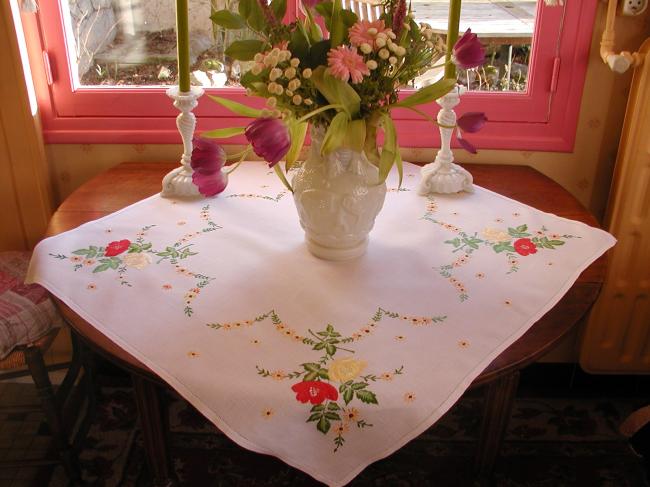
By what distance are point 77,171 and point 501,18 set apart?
1183mm

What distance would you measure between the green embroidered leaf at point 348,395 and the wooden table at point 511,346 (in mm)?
179

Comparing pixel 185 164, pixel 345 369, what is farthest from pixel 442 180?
pixel 345 369

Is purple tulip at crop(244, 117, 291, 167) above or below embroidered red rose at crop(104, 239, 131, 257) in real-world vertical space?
above

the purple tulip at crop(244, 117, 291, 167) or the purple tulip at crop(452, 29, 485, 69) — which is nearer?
the purple tulip at crop(244, 117, 291, 167)

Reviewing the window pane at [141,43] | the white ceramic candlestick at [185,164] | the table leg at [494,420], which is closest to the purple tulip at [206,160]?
the white ceramic candlestick at [185,164]

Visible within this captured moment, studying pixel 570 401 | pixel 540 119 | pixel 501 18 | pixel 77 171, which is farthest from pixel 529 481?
pixel 77 171

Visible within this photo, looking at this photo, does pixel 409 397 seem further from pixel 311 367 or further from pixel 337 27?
pixel 337 27

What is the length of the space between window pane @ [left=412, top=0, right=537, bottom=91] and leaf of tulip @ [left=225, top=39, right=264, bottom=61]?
0.72m

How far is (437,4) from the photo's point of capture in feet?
5.41

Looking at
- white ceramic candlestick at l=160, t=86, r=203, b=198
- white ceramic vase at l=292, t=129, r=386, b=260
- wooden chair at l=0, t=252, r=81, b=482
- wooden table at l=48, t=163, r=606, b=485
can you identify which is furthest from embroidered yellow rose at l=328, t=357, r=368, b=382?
wooden chair at l=0, t=252, r=81, b=482

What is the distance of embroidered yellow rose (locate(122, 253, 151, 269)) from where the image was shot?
3.74 feet

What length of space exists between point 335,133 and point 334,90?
64mm

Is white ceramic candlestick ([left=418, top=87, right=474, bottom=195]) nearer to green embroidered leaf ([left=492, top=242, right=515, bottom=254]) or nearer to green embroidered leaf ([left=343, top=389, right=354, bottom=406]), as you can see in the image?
green embroidered leaf ([left=492, top=242, right=515, bottom=254])

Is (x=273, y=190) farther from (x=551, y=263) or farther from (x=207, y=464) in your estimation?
(x=207, y=464)
